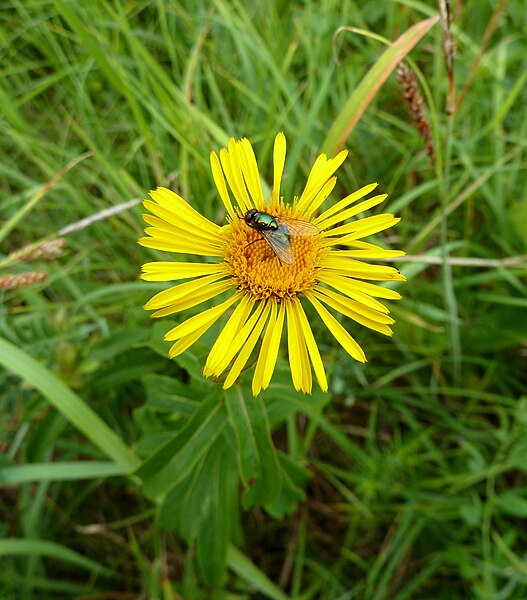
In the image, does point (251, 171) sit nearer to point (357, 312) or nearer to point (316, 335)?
point (357, 312)

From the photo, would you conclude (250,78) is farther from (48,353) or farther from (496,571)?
(496,571)

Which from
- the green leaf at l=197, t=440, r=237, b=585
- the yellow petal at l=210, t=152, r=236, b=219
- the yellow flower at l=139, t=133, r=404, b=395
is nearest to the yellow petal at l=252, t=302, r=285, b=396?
the yellow flower at l=139, t=133, r=404, b=395

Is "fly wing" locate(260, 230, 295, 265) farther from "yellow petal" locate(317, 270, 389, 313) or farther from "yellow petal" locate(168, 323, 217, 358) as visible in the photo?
"yellow petal" locate(168, 323, 217, 358)

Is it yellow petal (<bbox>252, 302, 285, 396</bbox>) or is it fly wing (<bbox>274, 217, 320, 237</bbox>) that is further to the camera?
fly wing (<bbox>274, 217, 320, 237</bbox>)

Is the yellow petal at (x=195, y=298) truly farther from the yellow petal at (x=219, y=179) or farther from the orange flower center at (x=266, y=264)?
the yellow petal at (x=219, y=179)

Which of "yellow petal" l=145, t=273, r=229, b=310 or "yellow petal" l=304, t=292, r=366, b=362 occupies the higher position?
"yellow petal" l=145, t=273, r=229, b=310

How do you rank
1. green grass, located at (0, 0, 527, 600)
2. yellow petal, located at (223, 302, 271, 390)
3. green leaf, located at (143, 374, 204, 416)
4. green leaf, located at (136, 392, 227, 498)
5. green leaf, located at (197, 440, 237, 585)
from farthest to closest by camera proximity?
green grass, located at (0, 0, 527, 600), green leaf, located at (197, 440, 237, 585), green leaf, located at (143, 374, 204, 416), green leaf, located at (136, 392, 227, 498), yellow petal, located at (223, 302, 271, 390)

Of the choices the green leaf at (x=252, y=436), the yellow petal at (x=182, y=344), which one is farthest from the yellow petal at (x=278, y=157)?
the green leaf at (x=252, y=436)
